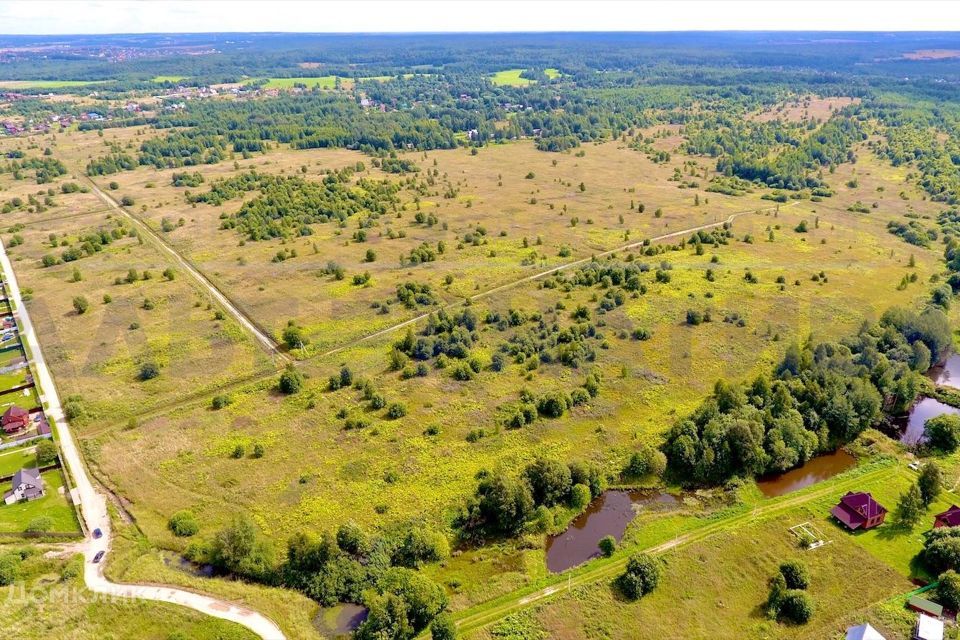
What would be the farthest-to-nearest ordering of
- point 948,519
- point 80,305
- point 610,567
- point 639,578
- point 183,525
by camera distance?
point 80,305, point 183,525, point 948,519, point 610,567, point 639,578

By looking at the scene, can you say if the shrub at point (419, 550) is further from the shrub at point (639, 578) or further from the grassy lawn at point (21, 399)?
the grassy lawn at point (21, 399)

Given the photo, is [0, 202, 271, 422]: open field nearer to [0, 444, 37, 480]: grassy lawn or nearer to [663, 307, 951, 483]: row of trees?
[0, 444, 37, 480]: grassy lawn

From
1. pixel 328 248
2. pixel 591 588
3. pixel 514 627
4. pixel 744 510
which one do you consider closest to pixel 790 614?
pixel 744 510

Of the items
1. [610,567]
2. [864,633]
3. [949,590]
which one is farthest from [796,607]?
[610,567]

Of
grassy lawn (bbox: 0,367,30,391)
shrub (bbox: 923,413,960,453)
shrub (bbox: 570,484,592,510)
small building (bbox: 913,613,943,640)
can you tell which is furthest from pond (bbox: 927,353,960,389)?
grassy lawn (bbox: 0,367,30,391)

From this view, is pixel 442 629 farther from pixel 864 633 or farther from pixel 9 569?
pixel 9 569

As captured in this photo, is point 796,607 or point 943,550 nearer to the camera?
point 796,607

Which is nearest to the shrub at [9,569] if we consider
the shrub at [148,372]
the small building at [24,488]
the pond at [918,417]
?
the small building at [24,488]
